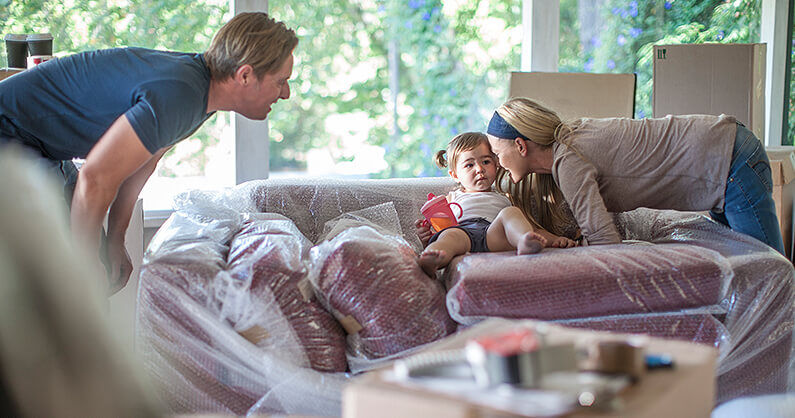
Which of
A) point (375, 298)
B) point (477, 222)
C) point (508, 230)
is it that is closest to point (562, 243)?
point (508, 230)

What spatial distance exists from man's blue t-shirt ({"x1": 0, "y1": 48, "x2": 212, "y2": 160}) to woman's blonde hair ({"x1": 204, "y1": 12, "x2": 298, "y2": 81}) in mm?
57

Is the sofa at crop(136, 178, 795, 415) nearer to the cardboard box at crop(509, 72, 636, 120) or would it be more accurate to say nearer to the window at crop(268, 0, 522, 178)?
the cardboard box at crop(509, 72, 636, 120)

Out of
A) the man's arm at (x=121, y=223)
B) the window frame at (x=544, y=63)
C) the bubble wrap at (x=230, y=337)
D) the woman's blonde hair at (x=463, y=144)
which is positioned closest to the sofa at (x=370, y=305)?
the bubble wrap at (x=230, y=337)

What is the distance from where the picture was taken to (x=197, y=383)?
175 cm

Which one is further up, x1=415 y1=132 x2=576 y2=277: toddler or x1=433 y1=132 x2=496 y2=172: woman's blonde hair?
x1=433 y1=132 x2=496 y2=172: woman's blonde hair

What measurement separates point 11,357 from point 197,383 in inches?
21.5

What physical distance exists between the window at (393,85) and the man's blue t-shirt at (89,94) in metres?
1.77

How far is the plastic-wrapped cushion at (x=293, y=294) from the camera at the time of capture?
1731 millimetres

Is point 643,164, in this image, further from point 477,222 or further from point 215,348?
point 215,348

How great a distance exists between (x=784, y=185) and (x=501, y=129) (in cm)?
127

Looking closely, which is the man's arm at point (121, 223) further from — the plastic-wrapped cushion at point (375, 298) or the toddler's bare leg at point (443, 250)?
the toddler's bare leg at point (443, 250)

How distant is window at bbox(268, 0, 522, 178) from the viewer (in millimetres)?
3619

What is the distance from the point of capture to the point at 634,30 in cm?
368

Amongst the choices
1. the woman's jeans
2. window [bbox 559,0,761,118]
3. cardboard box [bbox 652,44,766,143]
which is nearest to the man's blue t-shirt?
the woman's jeans
